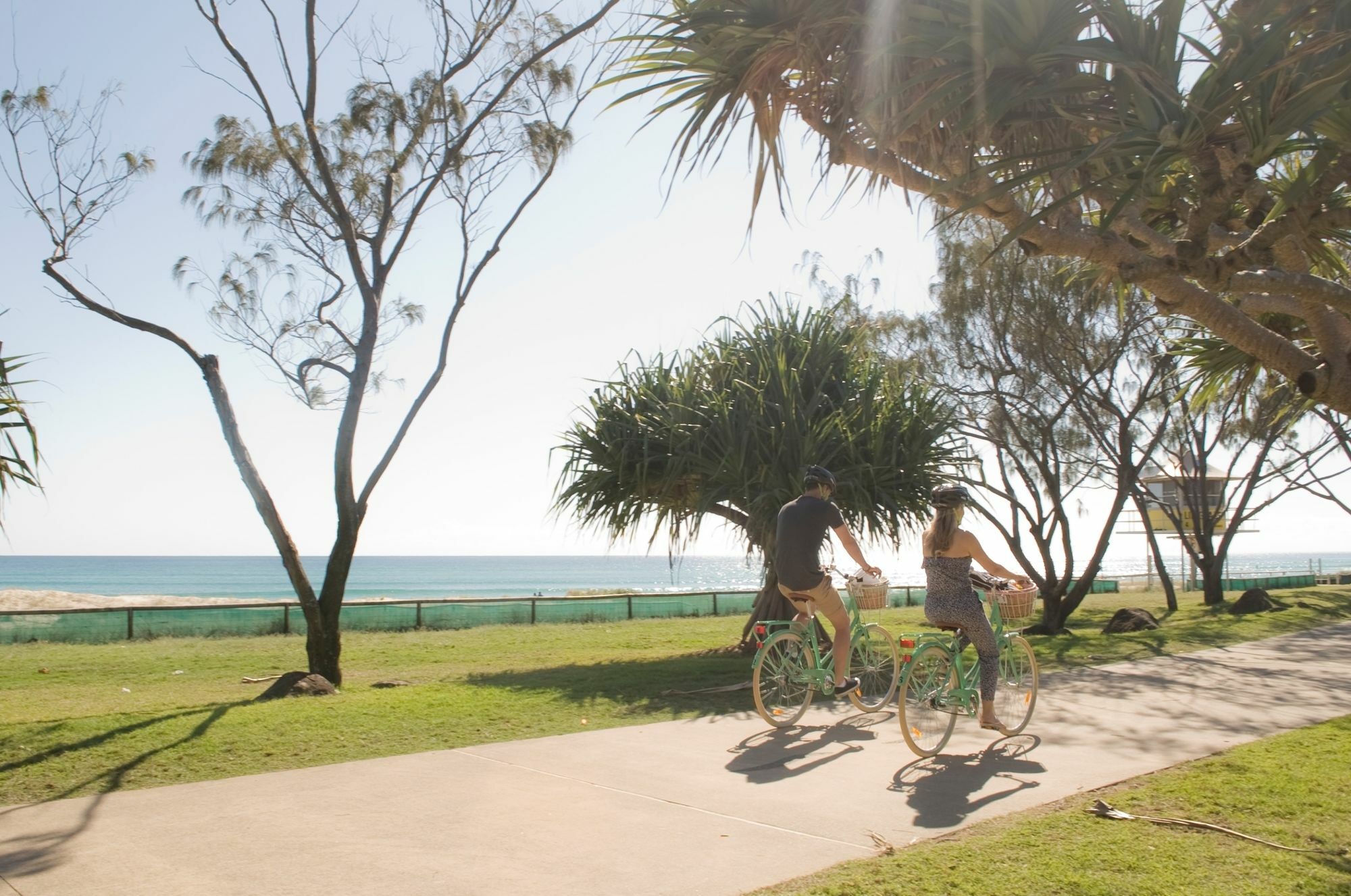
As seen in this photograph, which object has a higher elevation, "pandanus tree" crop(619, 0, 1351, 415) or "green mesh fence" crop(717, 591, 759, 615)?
"pandanus tree" crop(619, 0, 1351, 415)

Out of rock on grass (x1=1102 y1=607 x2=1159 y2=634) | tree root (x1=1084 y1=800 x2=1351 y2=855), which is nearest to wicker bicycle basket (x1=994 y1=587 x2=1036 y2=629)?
tree root (x1=1084 y1=800 x2=1351 y2=855)

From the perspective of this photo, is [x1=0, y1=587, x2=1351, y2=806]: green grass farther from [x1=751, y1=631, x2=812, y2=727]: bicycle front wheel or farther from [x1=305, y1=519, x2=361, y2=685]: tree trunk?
[x1=751, y1=631, x2=812, y2=727]: bicycle front wheel

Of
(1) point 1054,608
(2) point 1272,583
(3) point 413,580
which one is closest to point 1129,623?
(1) point 1054,608

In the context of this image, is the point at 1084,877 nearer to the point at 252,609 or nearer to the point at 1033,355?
the point at 1033,355

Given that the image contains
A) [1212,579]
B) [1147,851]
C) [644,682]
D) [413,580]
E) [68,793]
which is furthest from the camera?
[413,580]

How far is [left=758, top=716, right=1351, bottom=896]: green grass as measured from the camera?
13.4 ft

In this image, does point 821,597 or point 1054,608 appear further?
point 1054,608

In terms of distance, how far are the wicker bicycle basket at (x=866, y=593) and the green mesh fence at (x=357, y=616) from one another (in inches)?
563

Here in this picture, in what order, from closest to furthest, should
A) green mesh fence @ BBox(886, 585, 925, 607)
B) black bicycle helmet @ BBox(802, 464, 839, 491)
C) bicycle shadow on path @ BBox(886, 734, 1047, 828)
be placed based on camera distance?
bicycle shadow on path @ BBox(886, 734, 1047, 828) < black bicycle helmet @ BBox(802, 464, 839, 491) < green mesh fence @ BBox(886, 585, 925, 607)

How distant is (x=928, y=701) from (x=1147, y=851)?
2.39 meters

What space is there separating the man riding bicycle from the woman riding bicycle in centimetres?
90

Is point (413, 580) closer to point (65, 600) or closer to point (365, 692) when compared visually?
point (65, 600)

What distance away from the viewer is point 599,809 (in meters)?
5.60

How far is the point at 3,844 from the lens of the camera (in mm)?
4895
